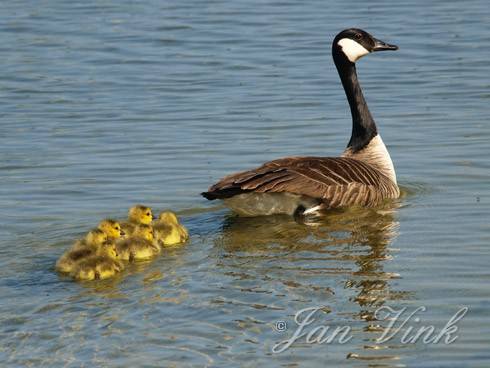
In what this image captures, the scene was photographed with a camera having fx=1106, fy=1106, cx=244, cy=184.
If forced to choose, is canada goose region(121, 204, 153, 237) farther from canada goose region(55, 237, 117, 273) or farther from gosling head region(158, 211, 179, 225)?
canada goose region(55, 237, 117, 273)

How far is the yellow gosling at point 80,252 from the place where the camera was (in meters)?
8.52

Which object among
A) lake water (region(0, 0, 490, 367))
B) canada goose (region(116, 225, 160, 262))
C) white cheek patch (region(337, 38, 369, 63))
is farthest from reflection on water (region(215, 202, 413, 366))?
white cheek patch (region(337, 38, 369, 63))

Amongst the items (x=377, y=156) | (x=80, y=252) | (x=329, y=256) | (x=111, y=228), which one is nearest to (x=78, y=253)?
(x=80, y=252)

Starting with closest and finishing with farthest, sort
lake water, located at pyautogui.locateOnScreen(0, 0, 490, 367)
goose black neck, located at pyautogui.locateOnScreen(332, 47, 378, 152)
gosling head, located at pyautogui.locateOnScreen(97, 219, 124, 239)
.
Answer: lake water, located at pyautogui.locateOnScreen(0, 0, 490, 367)
gosling head, located at pyautogui.locateOnScreen(97, 219, 124, 239)
goose black neck, located at pyautogui.locateOnScreen(332, 47, 378, 152)

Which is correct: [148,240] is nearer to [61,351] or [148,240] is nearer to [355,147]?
[61,351]

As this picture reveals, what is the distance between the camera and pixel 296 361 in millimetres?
Answer: 6785

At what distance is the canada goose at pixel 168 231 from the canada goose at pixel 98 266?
677 mm

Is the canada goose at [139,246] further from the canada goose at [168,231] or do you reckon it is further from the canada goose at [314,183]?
the canada goose at [314,183]

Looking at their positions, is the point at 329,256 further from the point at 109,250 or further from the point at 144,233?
the point at 109,250

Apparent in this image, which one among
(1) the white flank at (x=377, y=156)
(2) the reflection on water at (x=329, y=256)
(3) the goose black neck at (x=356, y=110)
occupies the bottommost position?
(2) the reflection on water at (x=329, y=256)

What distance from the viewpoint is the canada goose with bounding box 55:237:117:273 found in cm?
852

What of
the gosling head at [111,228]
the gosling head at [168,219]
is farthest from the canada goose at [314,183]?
the gosling head at [111,228]

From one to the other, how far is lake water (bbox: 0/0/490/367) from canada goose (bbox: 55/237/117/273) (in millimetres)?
116

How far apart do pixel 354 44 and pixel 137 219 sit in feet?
12.9
